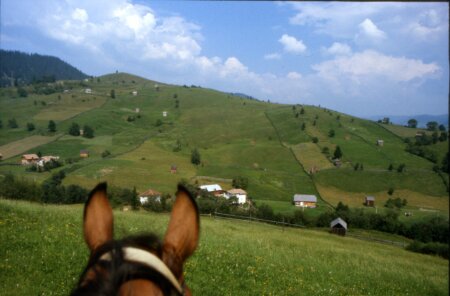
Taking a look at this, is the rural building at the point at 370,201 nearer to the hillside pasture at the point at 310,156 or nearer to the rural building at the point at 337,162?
the rural building at the point at 337,162

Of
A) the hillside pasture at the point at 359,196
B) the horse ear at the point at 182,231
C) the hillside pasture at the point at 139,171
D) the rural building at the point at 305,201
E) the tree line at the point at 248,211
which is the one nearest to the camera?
the horse ear at the point at 182,231

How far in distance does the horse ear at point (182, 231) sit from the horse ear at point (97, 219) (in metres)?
0.46

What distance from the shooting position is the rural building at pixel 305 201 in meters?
85.9

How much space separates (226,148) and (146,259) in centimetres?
13630

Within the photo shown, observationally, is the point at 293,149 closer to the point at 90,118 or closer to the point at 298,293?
the point at 90,118

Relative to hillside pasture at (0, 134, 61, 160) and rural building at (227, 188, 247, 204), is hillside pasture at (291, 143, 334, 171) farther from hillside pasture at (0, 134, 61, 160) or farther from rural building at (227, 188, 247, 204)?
hillside pasture at (0, 134, 61, 160)

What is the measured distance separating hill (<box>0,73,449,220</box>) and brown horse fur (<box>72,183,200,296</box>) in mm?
60676

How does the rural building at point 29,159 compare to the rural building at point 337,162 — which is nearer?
the rural building at point 29,159

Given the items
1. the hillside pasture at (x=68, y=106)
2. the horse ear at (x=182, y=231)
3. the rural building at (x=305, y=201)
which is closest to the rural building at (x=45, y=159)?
the hillside pasture at (x=68, y=106)

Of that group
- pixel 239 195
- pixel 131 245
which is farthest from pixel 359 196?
pixel 131 245

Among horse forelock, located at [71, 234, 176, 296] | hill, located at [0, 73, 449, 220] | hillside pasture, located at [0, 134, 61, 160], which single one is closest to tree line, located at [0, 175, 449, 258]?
hill, located at [0, 73, 449, 220]

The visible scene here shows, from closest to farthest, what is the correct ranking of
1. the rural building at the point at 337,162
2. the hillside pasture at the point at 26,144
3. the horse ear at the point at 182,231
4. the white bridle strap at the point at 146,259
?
1. the white bridle strap at the point at 146,259
2. the horse ear at the point at 182,231
3. the hillside pasture at the point at 26,144
4. the rural building at the point at 337,162

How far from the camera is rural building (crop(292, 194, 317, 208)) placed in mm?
85938

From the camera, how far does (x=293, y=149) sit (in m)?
130
